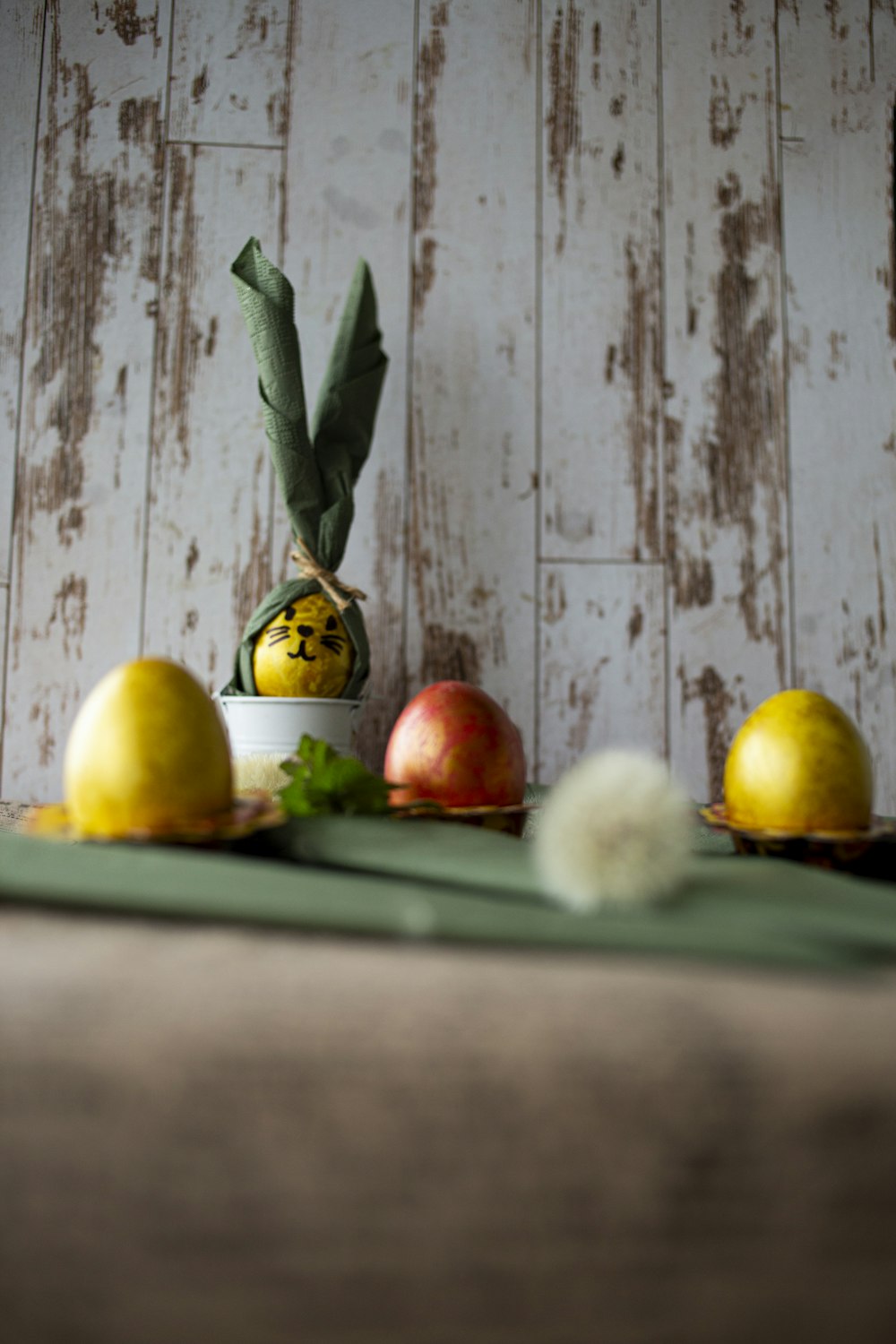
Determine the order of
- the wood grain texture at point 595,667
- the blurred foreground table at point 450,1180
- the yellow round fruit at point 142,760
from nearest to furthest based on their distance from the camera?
the blurred foreground table at point 450,1180
the yellow round fruit at point 142,760
the wood grain texture at point 595,667

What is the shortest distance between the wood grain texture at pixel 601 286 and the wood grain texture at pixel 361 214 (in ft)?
0.68

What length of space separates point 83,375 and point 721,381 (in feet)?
2.93

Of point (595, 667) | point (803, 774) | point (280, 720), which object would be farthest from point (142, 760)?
point (595, 667)

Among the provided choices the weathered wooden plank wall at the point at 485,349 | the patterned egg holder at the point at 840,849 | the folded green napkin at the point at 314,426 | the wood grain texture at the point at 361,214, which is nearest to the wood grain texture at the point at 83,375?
the weathered wooden plank wall at the point at 485,349

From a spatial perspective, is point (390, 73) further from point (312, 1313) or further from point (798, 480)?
point (312, 1313)

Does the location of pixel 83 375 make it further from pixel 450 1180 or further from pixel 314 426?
pixel 450 1180

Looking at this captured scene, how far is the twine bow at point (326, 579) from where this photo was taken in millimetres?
982

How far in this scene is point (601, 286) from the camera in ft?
4.15

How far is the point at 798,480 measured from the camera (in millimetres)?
1256

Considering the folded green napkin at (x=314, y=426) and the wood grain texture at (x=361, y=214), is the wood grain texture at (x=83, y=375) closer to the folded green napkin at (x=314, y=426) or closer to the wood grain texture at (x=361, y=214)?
the wood grain texture at (x=361, y=214)

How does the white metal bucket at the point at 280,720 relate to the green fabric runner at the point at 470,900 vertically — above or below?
above

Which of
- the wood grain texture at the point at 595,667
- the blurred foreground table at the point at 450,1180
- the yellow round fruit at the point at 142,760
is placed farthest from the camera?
the wood grain texture at the point at 595,667

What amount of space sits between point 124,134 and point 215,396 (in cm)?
40

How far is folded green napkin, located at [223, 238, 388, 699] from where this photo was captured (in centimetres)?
97
